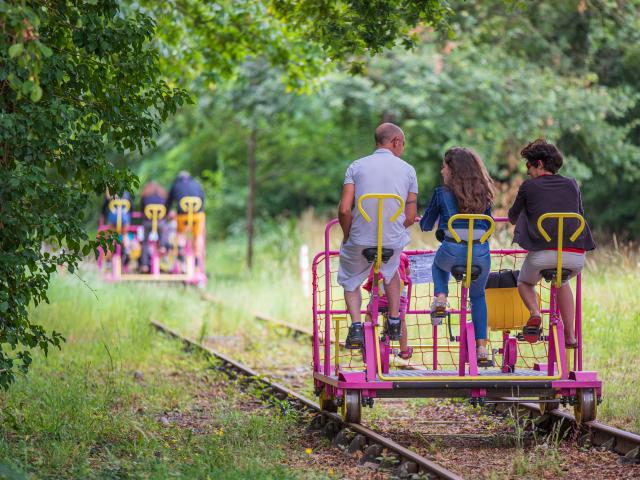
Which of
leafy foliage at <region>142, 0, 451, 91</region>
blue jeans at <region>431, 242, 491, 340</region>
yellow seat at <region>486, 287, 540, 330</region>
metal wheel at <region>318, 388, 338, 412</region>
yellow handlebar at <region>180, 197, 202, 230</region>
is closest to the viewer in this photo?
blue jeans at <region>431, 242, 491, 340</region>

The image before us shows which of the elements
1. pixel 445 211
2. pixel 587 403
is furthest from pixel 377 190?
pixel 587 403

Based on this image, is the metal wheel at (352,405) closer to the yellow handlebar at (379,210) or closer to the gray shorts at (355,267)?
the gray shorts at (355,267)

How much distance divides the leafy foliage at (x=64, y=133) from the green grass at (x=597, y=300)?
4441mm

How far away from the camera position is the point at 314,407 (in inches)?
378

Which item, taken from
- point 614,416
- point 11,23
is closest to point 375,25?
point 614,416

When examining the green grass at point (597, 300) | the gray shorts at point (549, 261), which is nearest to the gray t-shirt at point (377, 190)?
the gray shorts at point (549, 261)

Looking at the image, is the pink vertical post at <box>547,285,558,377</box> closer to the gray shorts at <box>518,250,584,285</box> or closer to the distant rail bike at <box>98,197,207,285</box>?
the gray shorts at <box>518,250,584,285</box>

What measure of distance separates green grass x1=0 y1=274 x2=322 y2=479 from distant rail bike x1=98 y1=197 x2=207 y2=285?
28.1 feet

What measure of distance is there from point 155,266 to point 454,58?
8167 millimetres

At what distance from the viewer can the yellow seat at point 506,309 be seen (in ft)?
28.7

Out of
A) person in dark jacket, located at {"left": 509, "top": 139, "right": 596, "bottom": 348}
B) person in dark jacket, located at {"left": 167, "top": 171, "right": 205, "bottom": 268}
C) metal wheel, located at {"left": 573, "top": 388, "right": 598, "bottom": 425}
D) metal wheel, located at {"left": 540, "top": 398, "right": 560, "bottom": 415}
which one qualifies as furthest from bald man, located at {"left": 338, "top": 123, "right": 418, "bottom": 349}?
person in dark jacket, located at {"left": 167, "top": 171, "right": 205, "bottom": 268}

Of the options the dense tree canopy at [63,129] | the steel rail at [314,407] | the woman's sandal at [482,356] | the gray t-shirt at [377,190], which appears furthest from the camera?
the woman's sandal at [482,356]

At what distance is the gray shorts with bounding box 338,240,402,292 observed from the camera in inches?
319

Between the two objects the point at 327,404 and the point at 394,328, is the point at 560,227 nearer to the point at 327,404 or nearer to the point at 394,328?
the point at 394,328
